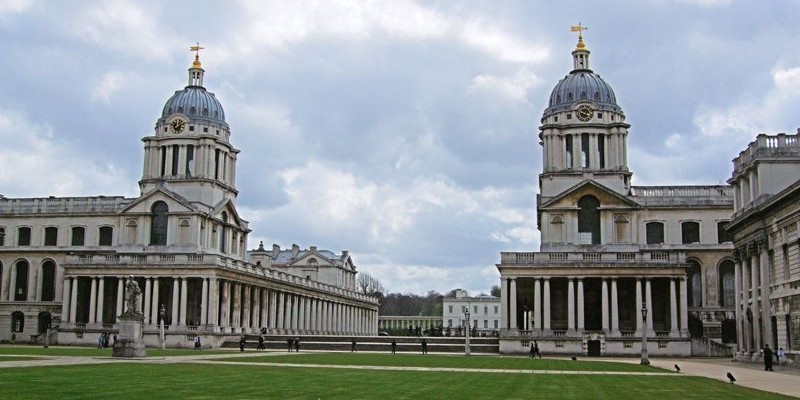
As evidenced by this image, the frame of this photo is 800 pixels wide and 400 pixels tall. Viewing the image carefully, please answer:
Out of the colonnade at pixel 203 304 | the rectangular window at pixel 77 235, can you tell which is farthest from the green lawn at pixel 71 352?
the rectangular window at pixel 77 235

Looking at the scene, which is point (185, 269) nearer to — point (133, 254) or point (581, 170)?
point (133, 254)

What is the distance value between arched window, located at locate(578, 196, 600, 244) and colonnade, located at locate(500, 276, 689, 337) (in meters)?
8.97

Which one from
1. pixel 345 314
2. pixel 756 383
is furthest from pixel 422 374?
pixel 345 314

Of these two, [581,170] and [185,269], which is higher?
[581,170]

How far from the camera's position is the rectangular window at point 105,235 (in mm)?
102750

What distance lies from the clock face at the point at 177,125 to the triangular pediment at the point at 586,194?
43.0 meters

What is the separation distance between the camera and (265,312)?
328 feet

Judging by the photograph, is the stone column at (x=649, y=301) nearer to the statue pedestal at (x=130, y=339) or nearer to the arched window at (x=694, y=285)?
the arched window at (x=694, y=285)

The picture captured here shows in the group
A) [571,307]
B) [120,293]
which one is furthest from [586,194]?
[120,293]

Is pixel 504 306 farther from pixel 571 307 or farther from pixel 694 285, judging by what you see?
pixel 694 285

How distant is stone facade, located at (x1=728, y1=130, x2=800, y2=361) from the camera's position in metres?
56.7

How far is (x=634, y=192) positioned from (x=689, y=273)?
10.1 m

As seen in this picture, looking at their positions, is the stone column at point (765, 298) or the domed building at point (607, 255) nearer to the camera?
the stone column at point (765, 298)

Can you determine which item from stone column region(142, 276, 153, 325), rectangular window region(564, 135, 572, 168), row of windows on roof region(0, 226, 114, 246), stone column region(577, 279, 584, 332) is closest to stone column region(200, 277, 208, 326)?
stone column region(142, 276, 153, 325)
